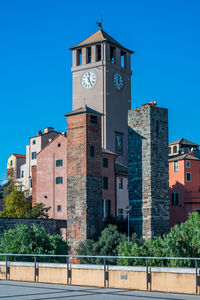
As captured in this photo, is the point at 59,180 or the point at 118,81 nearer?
the point at 59,180

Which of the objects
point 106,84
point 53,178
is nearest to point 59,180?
point 53,178

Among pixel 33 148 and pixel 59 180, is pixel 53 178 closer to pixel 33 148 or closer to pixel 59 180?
pixel 59 180

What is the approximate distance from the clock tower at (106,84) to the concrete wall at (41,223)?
16.4m

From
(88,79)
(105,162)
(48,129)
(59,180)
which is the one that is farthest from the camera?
(48,129)

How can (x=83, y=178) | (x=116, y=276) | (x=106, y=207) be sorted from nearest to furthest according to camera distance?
(x=116, y=276) < (x=83, y=178) < (x=106, y=207)

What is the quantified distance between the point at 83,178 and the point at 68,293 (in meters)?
32.1

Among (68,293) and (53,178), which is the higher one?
(53,178)

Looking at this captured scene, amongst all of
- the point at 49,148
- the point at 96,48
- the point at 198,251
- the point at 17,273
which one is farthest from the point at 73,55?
the point at 17,273

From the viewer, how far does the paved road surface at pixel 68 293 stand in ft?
45.6

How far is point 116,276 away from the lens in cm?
1652

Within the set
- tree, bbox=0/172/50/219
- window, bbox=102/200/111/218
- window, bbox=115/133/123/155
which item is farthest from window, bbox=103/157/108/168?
window, bbox=115/133/123/155

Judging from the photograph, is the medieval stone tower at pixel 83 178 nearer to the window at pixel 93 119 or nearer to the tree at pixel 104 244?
the window at pixel 93 119

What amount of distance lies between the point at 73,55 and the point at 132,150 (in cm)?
2813

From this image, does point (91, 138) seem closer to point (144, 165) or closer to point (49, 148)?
point (144, 165)
